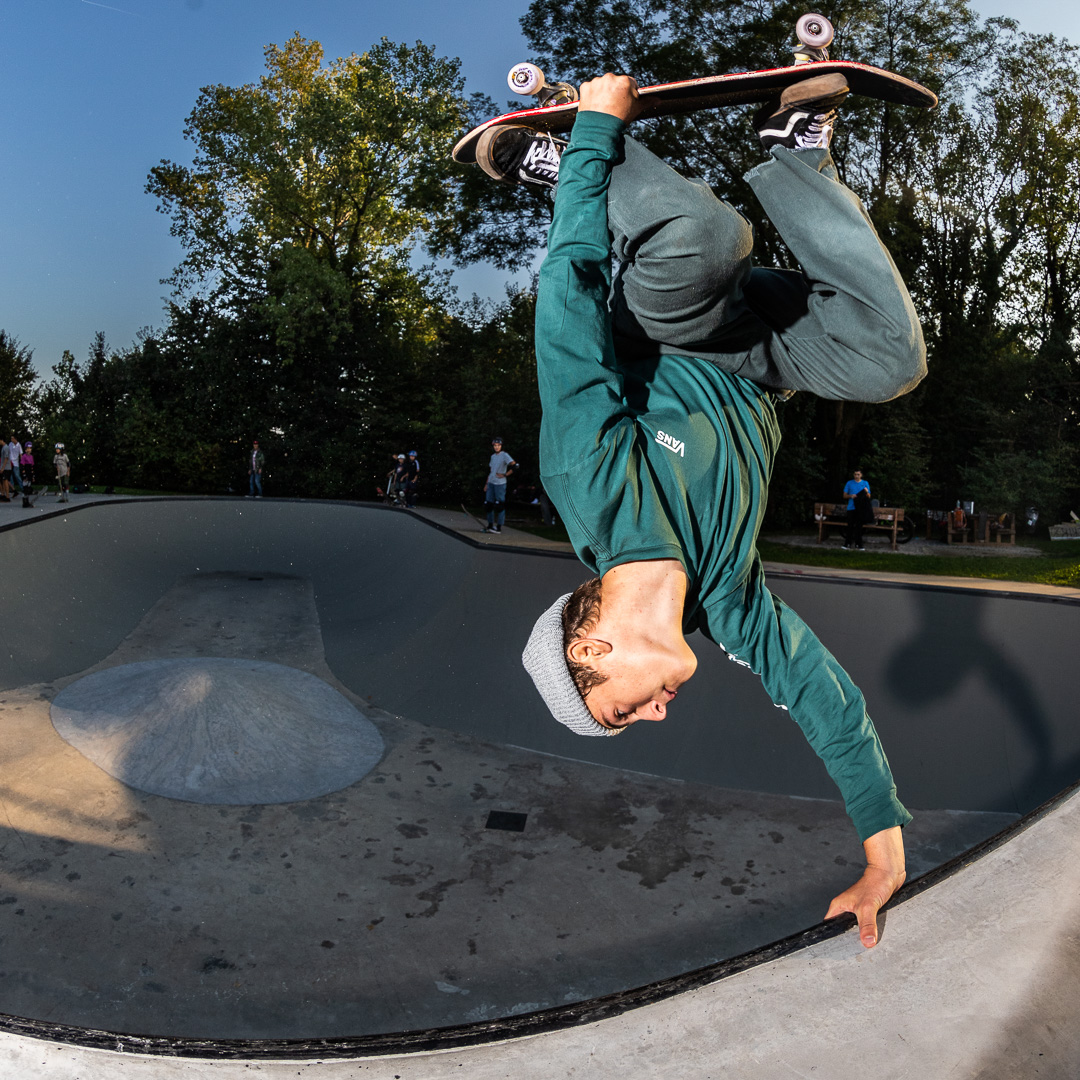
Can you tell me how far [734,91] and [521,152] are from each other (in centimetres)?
59

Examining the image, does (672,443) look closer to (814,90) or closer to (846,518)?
(814,90)

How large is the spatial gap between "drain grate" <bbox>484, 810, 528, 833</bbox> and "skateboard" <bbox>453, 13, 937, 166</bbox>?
15.8ft

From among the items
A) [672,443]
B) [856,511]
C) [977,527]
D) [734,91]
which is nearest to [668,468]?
[672,443]

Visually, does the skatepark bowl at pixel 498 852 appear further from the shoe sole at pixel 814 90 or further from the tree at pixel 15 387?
the tree at pixel 15 387

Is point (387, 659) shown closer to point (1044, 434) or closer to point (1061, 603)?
point (1061, 603)

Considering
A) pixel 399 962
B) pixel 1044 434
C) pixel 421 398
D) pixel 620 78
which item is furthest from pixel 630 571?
pixel 421 398

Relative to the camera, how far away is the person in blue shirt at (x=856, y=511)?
15047 millimetres

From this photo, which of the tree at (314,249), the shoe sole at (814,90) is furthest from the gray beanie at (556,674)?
the tree at (314,249)

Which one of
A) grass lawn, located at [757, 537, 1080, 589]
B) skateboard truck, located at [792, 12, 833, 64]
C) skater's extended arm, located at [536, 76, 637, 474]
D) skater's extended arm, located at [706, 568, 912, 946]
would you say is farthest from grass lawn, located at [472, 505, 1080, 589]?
skater's extended arm, located at [536, 76, 637, 474]

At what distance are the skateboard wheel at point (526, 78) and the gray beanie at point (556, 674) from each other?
1.22 m

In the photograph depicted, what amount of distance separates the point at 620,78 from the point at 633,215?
1.22 feet

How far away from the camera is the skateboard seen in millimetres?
2068

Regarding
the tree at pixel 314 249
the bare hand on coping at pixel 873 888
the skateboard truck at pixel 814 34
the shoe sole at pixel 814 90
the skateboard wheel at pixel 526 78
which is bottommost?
the bare hand on coping at pixel 873 888

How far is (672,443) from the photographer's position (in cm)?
195
